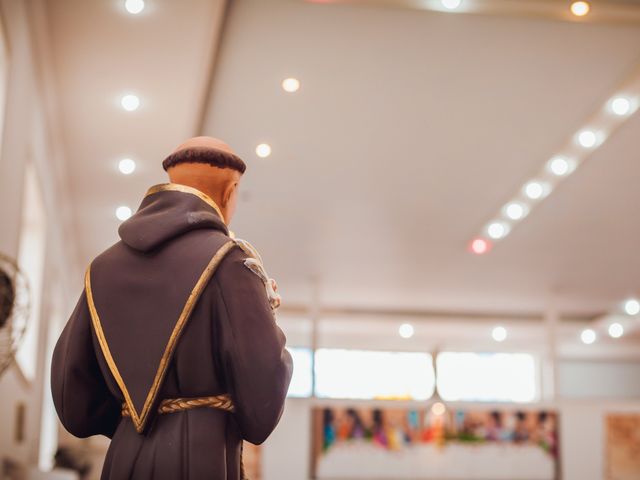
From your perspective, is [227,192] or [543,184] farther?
[543,184]

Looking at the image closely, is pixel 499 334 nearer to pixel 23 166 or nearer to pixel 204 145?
pixel 23 166

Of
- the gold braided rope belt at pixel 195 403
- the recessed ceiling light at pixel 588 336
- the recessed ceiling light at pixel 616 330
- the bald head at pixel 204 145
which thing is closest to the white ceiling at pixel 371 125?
the recessed ceiling light at pixel 616 330

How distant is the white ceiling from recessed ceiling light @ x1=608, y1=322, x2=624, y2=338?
54.0 inches

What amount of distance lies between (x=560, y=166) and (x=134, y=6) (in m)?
3.69

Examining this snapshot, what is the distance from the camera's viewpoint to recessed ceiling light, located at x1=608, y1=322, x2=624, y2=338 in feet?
39.8

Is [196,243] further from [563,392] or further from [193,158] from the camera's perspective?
[563,392]

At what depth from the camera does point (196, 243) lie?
2023 mm

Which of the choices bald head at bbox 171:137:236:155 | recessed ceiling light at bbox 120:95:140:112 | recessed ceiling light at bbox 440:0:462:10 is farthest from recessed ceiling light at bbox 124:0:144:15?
bald head at bbox 171:137:236:155

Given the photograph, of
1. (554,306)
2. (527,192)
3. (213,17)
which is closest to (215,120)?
(213,17)

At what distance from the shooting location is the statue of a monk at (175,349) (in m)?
1.92

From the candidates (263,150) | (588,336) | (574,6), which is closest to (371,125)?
(263,150)

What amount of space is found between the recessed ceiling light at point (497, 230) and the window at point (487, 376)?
2.81 meters

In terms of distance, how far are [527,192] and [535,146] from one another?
74cm

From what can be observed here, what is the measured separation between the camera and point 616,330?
12273mm
